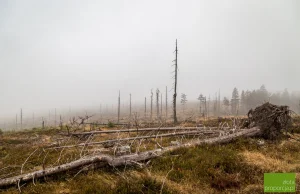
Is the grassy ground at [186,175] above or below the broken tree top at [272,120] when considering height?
below

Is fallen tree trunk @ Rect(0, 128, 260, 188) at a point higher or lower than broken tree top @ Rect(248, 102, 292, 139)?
lower

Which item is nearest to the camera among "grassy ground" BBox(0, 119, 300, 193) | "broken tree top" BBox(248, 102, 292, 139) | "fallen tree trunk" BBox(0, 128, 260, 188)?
"grassy ground" BBox(0, 119, 300, 193)

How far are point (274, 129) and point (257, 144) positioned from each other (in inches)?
91.5

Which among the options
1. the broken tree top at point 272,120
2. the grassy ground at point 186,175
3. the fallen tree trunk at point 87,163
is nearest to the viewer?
the grassy ground at point 186,175

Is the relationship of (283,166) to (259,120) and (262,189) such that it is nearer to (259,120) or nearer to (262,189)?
(262,189)

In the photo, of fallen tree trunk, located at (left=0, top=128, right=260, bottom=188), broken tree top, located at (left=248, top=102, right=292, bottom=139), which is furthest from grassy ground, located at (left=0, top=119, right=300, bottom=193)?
broken tree top, located at (left=248, top=102, right=292, bottom=139)

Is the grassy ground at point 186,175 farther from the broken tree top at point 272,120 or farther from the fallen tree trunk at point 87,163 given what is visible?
the broken tree top at point 272,120

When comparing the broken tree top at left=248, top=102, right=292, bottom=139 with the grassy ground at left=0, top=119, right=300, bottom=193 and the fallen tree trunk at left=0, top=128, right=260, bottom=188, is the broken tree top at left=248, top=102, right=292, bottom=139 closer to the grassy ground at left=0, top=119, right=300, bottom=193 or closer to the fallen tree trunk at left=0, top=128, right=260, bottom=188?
the grassy ground at left=0, top=119, right=300, bottom=193

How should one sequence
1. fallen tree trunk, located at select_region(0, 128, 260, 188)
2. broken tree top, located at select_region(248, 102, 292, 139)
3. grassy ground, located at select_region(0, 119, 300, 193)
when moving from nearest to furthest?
grassy ground, located at select_region(0, 119, 300, 193), fallen tree trunk, located at select_region(0, 128, 260, 188), broken tree top, located at select_region(248, 102, 292, 139)

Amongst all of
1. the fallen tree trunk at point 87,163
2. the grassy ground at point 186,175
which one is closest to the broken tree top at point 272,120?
the grassy ground at point 186,175

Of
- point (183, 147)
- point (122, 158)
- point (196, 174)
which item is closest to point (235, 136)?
point (183, 147)

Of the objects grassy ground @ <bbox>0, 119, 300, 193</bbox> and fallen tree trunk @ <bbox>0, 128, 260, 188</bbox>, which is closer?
grassy ground @ <bbox>0, 119, 300, 193</bbox>

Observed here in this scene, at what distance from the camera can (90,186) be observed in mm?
6422

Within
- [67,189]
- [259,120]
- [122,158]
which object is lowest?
[67,189]
